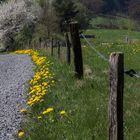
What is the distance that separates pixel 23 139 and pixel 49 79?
4486 mm

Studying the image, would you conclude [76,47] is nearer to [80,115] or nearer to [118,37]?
[80,115]

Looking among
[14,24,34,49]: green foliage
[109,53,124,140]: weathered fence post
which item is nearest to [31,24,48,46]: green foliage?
[14,24,34,49]: green foliage

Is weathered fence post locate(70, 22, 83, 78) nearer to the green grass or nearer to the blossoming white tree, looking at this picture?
the green grass

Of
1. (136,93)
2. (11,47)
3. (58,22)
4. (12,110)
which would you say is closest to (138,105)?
(136,93)

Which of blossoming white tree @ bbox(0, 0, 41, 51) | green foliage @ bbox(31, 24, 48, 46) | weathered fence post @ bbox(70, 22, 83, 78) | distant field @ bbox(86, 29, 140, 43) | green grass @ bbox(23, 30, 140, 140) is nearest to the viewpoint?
green grass @ bbox(23, 30, 140, 140)

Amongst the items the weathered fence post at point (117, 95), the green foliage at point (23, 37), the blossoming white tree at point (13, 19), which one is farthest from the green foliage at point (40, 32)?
the weathered fence post at point (117, 95)

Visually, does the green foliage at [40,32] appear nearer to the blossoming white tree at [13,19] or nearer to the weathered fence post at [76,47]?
the blossoming white tree at [13,19]

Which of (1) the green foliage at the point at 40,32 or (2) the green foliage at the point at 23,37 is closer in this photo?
(1) the green foliage at the point at 40,32

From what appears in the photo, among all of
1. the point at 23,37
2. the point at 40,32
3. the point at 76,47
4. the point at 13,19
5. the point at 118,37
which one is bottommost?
the point at 118,37

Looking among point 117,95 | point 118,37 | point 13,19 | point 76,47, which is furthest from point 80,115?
point 118,37

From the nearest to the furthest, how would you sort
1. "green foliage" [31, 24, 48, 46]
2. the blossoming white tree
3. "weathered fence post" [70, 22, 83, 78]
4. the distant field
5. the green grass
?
the green grass → "weathered fence post" [70, 22, 83, 78] → "green foliage" [31, 24, 48, 46] → the blossoming white tree → the distant field

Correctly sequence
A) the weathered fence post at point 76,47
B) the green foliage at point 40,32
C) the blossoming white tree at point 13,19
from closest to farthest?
the weathered fence post at point 76,47 → the green foliage at point 40,32 → the blossoming white tree at point 13,19

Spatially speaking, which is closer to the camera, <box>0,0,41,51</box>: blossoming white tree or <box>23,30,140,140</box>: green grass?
<box>23,30,140,140</box>: green grass

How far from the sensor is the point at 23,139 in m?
6.85
